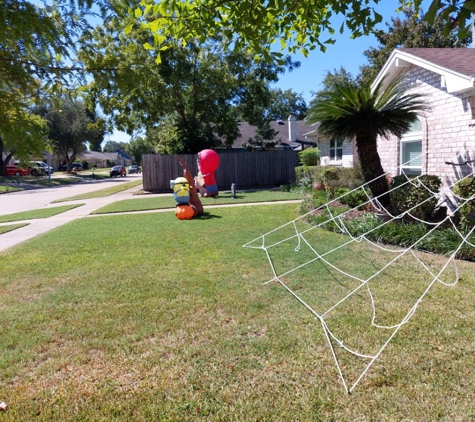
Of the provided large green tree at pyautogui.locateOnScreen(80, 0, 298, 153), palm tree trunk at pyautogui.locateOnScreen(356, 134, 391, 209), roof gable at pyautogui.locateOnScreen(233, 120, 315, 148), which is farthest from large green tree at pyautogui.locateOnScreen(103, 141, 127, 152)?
palm tree trunk at pyautogui.locateOnScreen(356, 134, 391, 209)

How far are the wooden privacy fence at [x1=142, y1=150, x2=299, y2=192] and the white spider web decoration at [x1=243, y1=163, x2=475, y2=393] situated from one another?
13.9 metres

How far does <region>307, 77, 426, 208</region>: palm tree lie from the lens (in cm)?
784

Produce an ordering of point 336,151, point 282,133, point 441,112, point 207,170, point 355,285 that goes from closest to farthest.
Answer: point 355,285 < point 441,112 < point 207,170 < point 336,151 < point 282,133

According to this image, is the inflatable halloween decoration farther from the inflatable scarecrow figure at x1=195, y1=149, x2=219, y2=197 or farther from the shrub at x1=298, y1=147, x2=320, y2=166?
the shrub at x1=298, y1=147, x2=320, y2=166

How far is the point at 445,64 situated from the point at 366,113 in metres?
2.14

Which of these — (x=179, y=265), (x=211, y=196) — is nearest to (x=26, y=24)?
(x=179, y=265)

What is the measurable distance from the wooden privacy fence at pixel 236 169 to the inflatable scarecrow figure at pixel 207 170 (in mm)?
4316

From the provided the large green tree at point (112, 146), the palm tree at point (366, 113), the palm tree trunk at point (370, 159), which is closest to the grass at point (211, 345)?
the palm tree trunk at point (370, 159)

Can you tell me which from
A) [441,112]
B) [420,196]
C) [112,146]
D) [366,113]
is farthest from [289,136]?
[112,146]

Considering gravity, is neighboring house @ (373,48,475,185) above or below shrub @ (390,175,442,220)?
above

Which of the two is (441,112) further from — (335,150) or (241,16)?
(335,150)

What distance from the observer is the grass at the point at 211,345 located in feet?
8.73

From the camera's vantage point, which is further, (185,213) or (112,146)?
(112,146)

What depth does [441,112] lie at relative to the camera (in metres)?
8.52
